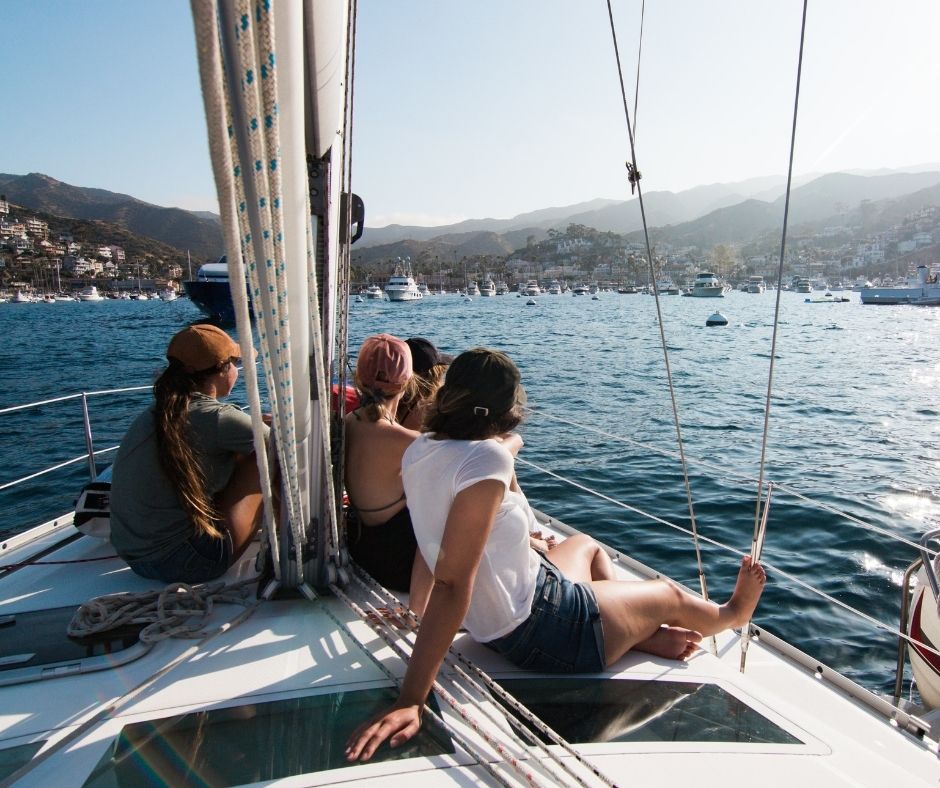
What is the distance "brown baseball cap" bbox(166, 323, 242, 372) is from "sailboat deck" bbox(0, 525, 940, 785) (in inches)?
34.1

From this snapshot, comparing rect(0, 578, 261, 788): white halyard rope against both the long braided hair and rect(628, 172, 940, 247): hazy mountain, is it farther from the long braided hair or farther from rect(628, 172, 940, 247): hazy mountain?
rect(628, 172, 940, 247): hazy mountain

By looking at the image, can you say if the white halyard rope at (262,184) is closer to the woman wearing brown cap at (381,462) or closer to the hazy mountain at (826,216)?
the woman wearing brown cap at (381,462)

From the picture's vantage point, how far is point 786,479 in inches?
301

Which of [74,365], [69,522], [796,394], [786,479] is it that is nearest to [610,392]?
[796,394]

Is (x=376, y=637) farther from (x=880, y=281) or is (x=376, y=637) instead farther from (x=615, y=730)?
(x=880, y=281)

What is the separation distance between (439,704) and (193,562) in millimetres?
1195

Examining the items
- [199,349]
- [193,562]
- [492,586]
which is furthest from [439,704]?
[199,349]

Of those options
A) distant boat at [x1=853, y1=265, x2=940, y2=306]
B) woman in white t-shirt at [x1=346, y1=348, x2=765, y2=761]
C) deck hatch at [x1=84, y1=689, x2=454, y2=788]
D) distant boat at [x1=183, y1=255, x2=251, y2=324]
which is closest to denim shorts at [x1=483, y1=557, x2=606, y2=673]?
woman in white t-shirt at [x1=346, y1=348, x2=765, y2=761]

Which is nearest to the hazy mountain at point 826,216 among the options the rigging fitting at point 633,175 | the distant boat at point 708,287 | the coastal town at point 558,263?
→ the coastal town at point 558,263

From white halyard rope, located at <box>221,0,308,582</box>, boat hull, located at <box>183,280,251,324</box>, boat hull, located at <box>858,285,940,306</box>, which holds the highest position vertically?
white halyard rope, located at <box>221,0,308,582</box>

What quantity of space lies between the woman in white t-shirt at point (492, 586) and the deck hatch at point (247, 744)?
70mm

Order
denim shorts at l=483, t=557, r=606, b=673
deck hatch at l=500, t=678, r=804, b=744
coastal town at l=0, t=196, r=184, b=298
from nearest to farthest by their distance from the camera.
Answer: deck hatch at l=500, t=678, r=804, b=744
denim shorts at l=483, t=557, r=606, b=673
coastal town at l=0, t=196, r=184, b=298

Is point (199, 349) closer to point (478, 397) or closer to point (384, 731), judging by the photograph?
point (478, 397)

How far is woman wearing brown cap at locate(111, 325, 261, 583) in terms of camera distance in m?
2.23
